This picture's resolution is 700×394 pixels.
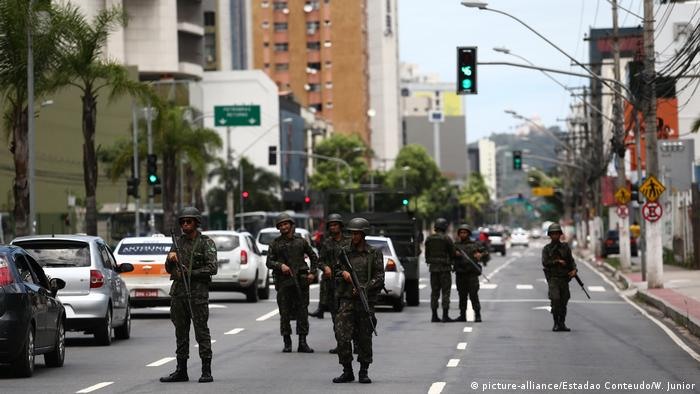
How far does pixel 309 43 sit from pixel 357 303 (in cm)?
16583

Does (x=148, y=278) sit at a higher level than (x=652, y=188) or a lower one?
lower

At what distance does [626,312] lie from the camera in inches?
1268

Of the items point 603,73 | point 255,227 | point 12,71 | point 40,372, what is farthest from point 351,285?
point 603,73

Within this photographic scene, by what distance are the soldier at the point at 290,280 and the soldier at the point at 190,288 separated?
4.19 m

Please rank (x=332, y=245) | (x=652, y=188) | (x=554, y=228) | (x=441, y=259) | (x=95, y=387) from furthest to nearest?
(x=652, y=188) < (x=441, y=259) < (x=554, y=228) < (x=332, y=245) < (x=95, y=387)

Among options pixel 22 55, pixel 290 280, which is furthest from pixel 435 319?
pixel 22 55

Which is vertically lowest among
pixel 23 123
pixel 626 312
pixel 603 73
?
pixel 626 312

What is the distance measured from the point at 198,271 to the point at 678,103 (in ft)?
305

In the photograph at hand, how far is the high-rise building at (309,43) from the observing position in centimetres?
18062

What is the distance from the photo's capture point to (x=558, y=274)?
86.2ft

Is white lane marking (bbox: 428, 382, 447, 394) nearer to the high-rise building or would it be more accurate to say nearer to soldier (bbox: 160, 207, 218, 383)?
soldier (bbox: 160, 207, 218, 383)

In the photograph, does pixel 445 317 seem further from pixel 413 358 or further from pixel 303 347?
pixel 413 358

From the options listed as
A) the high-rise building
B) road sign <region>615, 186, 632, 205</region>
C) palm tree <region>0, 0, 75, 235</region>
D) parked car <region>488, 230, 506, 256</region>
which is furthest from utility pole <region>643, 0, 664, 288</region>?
the high-rise building

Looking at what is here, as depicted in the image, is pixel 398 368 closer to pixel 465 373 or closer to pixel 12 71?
pixel 465 373
